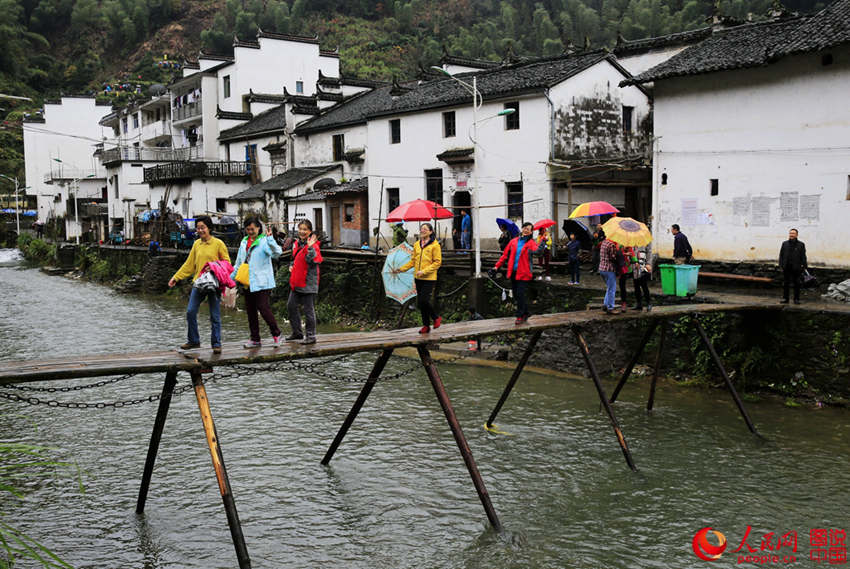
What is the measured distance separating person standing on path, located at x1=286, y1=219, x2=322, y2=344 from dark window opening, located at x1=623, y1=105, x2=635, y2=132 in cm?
2270

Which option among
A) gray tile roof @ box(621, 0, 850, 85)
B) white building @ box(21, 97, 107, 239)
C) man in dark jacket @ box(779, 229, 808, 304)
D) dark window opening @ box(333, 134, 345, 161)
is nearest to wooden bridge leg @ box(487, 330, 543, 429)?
man in dark jacket @ box(779, 229, 808, 304)

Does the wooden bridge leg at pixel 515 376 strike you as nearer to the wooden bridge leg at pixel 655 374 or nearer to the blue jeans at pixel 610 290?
the blue jeans at pixel 610 290

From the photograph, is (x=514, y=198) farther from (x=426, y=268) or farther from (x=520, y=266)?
(x=426, y=268)

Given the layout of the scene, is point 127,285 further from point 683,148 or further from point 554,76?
point 683,148

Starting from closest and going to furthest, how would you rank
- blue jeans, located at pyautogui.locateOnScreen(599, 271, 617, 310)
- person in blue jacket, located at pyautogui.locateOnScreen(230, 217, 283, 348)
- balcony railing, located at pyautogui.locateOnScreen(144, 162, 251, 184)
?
1. person in blue jacket, located at pyautogui.locateOnScreen(230, 217, 283, 348)
2. blue jeans, located at pyautogui.locateOnScreen(599, 271, 617, 310)
3. balcony railing, located at pyautogui.locateOnScreen(144, 162, 251, 184)

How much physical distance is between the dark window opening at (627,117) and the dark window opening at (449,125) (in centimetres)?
701

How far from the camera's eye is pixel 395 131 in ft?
113

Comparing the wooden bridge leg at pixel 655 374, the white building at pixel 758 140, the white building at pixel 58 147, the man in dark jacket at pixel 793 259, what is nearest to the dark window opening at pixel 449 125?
the white building at pixel 758 140

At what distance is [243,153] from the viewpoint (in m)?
50.0

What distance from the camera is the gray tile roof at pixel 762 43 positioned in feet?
62.7

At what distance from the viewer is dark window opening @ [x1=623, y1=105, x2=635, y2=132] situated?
3056 centimetres

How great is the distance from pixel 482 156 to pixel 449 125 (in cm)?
262

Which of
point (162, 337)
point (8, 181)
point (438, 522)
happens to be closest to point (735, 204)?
point (438, 522)

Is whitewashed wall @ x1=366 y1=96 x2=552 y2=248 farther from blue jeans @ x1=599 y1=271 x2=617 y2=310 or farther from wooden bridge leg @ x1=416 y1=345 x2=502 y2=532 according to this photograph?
wooden bridge leg @ x1=416 y1=345 x2=502 y2=532
